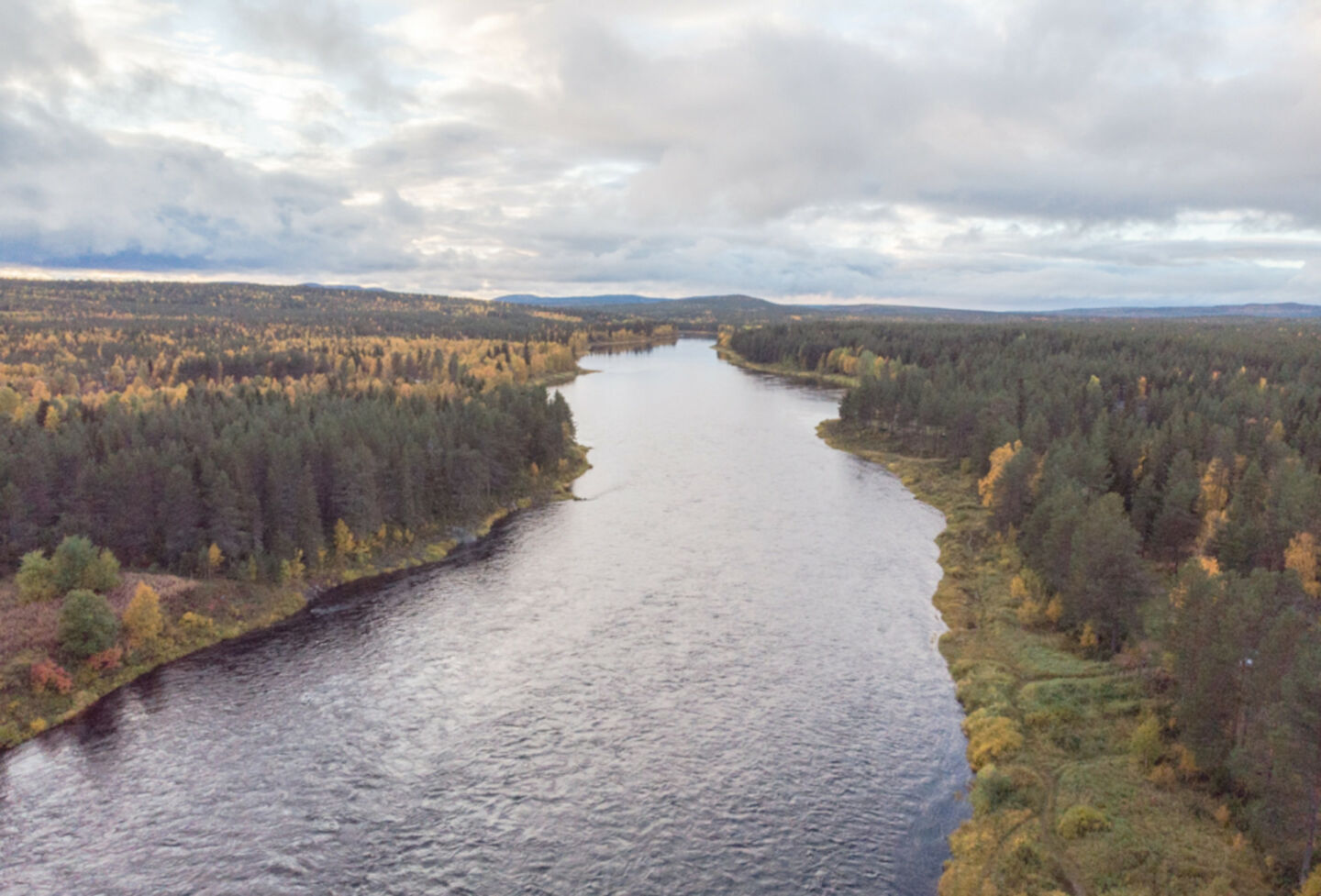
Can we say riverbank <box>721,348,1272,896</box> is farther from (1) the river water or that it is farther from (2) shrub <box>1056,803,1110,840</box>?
(1) the river water

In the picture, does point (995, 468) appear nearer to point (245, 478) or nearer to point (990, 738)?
point (990, 738)

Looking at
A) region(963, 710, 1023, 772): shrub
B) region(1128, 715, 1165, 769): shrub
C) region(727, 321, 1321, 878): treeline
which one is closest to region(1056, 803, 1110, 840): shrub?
region(727, 321, 1321, 878): treeline

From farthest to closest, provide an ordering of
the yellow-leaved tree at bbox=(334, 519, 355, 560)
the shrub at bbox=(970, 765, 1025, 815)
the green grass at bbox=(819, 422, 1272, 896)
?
the yellow-leaved tree at bbox=(334, 519, 355, 560) < the shrub at bbox=(970, 765, 1025, 815) < the green grass at bbox=(819, 422, 1272, 896)

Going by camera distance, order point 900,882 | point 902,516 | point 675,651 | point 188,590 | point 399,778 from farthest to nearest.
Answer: point 902,516 < point 188,590 < point 675,651 < point 399,778 < point 900,882

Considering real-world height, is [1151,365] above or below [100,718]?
above

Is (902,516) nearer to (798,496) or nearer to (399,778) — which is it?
(798,496)

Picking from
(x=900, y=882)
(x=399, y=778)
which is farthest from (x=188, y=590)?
(x=900, y=882)

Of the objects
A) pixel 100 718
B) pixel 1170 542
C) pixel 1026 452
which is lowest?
pixel 100 718
